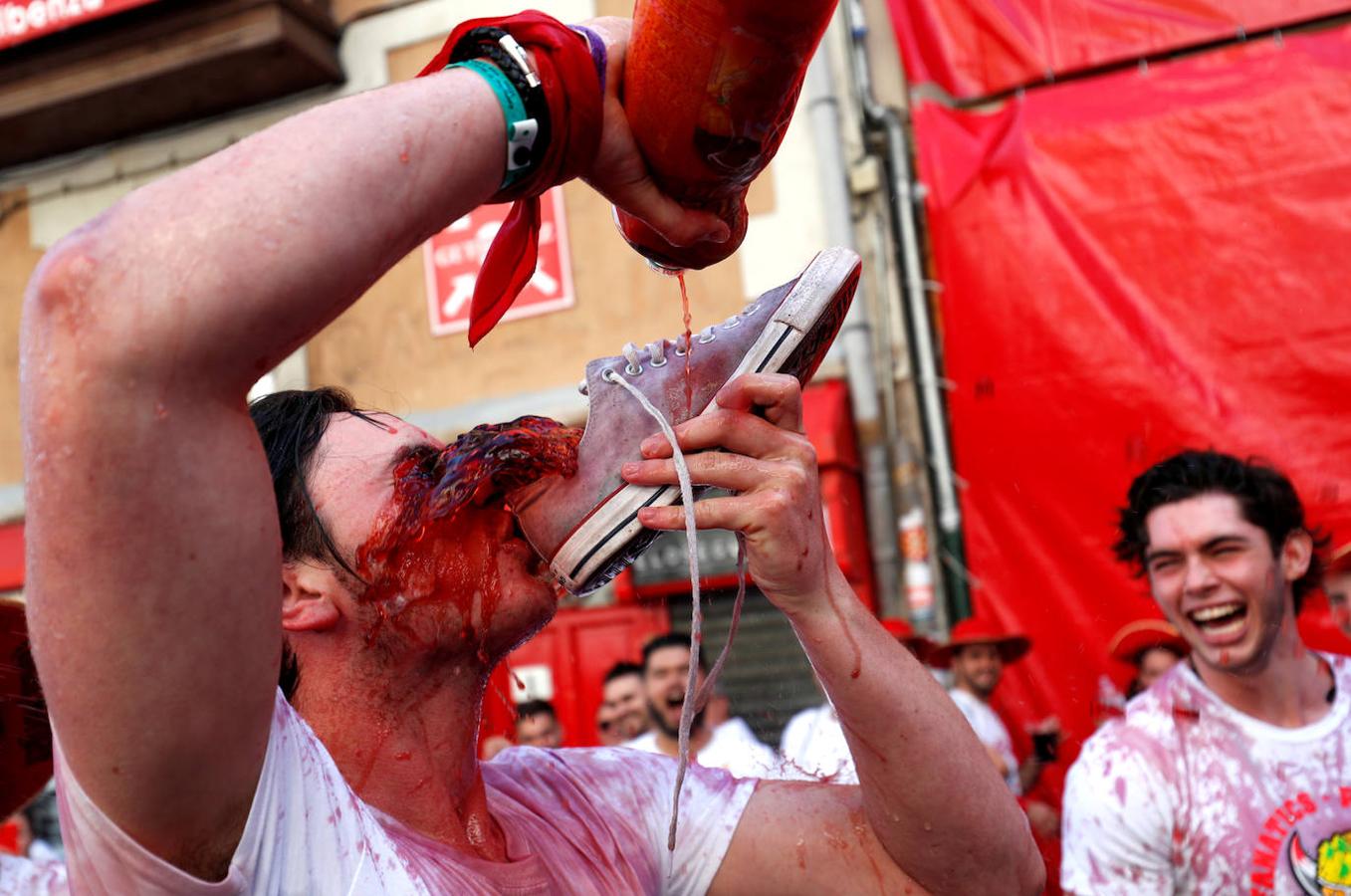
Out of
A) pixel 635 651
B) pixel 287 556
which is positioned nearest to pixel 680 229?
pixel 287 556

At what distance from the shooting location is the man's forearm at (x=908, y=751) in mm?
1683

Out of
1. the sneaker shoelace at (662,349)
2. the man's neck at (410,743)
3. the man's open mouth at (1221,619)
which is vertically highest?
the sneaker shoelace at (662,349)

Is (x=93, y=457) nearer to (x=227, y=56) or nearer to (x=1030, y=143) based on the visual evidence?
(x=1030, y=143)

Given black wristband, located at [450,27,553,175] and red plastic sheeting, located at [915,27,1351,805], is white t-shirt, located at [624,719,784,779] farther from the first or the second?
black wristband, located at [450,27,553,175]

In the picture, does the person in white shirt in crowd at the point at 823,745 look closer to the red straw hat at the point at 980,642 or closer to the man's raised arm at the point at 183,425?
the red straw hat at the point at 980,642

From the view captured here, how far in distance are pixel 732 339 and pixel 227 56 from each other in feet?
25.2

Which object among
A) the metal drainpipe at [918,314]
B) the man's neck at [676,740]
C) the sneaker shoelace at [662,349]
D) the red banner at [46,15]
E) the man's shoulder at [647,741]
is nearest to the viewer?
the sneaker shoelace at [662,349]

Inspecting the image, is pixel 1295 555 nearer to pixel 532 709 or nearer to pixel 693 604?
pixel 693 604

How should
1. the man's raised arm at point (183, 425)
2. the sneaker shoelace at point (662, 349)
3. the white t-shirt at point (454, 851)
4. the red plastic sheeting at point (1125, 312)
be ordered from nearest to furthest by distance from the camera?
the man's raised arm at point (183, 425) → the white t-shirt at point (454, 851) → the sneaker shoelace at point (662, 349) → the red plastic sheeting at point (1125, 312)

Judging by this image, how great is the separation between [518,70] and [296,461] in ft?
2.72

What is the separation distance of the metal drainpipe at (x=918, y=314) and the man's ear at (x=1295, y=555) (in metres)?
3.67

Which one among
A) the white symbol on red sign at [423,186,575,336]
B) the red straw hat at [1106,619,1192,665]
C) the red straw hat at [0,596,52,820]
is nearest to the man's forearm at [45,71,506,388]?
the red straw hat at [0,596,52,820]

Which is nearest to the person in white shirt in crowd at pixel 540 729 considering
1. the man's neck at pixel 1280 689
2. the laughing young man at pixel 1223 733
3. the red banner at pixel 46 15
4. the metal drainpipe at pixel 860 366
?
the metal drainpipe at pixel 860 366

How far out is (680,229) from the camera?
1.43 meters
